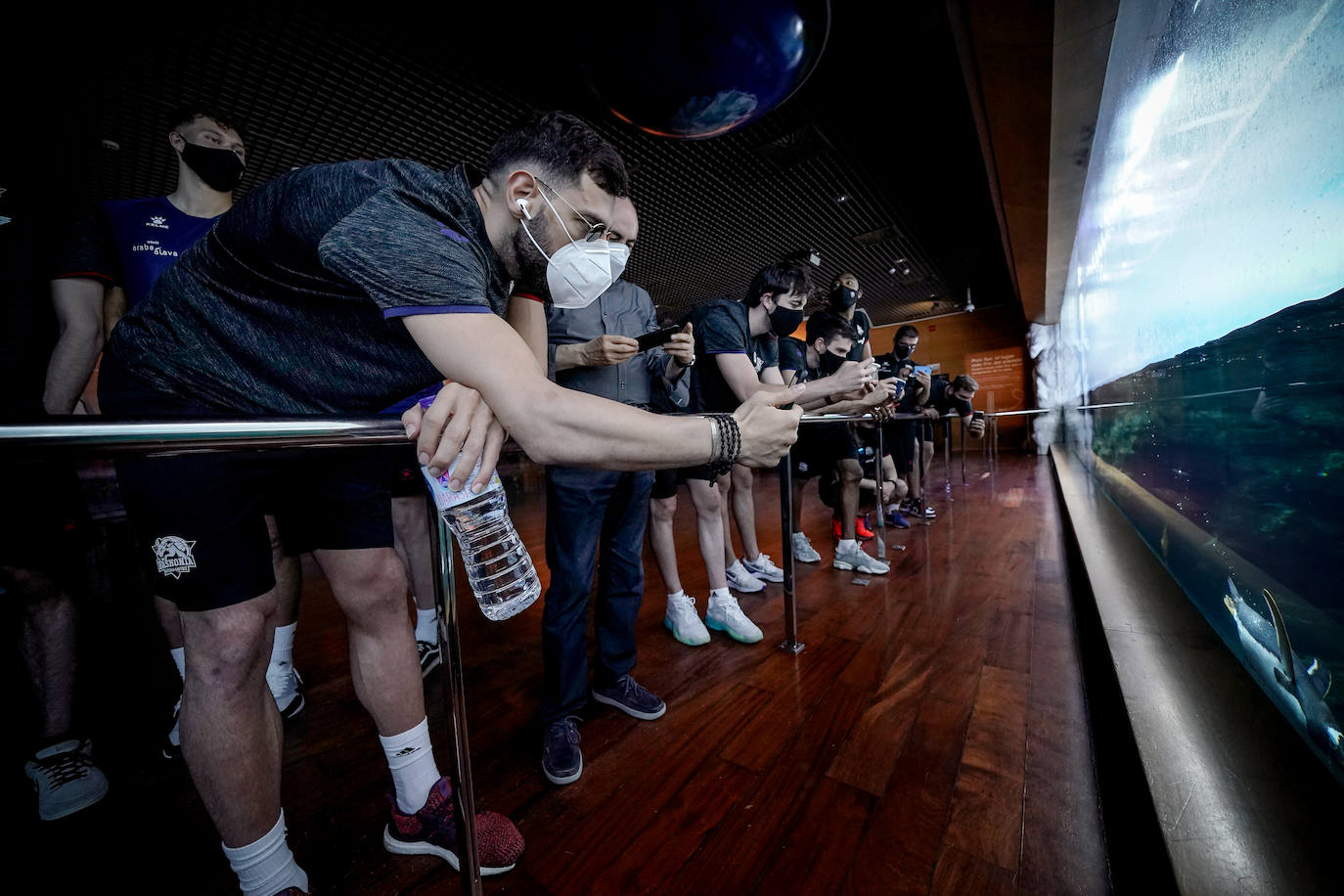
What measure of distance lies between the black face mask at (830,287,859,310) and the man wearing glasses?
7.06ft

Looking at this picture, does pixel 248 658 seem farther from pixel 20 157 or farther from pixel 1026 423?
pixel 1026 423

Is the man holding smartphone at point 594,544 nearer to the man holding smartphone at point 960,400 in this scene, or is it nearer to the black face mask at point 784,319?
the black face mask at point 784,319

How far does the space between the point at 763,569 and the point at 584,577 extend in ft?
4.56

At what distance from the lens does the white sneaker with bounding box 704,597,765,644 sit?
5.70 ft

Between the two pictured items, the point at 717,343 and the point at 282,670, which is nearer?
the point at 282,670

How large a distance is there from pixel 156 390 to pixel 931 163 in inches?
201

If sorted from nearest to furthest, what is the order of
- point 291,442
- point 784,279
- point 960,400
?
point 291,442 < point 784,279 < point 960,400

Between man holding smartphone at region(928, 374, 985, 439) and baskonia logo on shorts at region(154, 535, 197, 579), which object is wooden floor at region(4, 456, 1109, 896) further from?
man holding smartphone at region(928, 374, 985, 439)

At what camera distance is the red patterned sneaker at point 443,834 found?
0.88 meters

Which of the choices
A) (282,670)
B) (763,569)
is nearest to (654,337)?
(282,670)

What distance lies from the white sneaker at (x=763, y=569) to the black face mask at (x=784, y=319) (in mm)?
1176

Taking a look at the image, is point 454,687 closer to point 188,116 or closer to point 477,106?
point 188,116

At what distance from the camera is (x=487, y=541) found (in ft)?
2.52

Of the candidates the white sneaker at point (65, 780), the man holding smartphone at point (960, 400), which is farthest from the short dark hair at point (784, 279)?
the man holding smartphone at point (960, 400)
